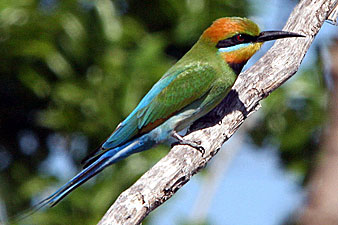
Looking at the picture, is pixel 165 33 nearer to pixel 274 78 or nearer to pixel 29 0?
pixel 29 0

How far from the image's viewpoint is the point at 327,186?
12.3 feet

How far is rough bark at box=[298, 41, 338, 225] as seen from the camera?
3.63 m

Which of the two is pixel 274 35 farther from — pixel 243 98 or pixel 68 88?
pixel 68 88

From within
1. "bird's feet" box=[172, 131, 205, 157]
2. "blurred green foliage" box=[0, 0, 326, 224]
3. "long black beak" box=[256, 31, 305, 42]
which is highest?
"blurred green foliage" box=[0, 0, 326, 224]

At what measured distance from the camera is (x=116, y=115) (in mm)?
4168

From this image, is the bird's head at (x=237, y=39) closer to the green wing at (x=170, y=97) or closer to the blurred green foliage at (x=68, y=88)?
the green wing at (x=170, y=97)

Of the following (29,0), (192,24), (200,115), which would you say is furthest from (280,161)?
(29,0)

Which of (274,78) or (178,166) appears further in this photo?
(274,78)

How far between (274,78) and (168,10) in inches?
49.8

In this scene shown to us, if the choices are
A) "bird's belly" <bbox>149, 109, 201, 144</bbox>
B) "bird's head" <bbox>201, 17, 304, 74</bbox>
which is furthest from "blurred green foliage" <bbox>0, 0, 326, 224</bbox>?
"bird's head" <bbox>201, 17, 304, 74</bbox>

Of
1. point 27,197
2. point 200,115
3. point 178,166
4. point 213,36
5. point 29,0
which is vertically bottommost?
point 178,166

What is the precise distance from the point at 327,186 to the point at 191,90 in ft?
2.49

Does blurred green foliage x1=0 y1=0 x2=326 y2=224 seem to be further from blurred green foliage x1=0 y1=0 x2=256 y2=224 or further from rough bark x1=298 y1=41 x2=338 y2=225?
rough bark x1=298 y1=41 x2=338 y2=225

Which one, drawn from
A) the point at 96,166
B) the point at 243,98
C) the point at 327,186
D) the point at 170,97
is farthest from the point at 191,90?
the point at 327,186
